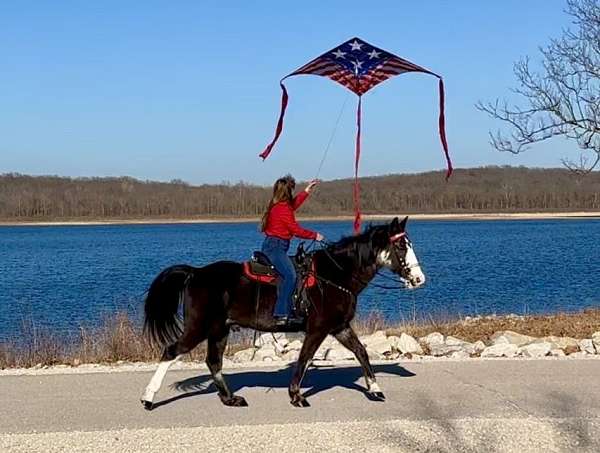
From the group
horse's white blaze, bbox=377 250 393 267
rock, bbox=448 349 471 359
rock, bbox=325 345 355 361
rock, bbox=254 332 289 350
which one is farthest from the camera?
rock, bbox=254 332 289 350

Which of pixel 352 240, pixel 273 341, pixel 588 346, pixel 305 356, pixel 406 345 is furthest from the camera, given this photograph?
pixel 273 341

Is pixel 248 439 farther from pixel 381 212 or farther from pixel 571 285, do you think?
pixel 381 212

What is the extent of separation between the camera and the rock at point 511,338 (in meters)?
14.4

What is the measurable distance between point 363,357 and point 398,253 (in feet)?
4.05

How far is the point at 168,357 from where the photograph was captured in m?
9.78

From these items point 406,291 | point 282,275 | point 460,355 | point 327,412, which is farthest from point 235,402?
point 406,291

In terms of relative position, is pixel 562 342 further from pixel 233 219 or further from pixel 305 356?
pixel 233 219

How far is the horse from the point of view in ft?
32.6

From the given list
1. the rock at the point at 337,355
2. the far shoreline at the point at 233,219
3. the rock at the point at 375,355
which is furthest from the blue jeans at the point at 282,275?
the far shoreline at the point at 233,219

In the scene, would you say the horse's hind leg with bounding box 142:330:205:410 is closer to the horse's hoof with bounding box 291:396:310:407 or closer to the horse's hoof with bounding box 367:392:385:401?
the horse's hoof with bounding box 291:396:310:407

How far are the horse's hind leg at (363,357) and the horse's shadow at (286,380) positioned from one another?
291mm

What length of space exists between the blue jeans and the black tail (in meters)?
0.95

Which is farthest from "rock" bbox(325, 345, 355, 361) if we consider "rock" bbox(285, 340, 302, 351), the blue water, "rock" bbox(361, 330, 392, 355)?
the blue water

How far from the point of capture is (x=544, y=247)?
55188 mm
